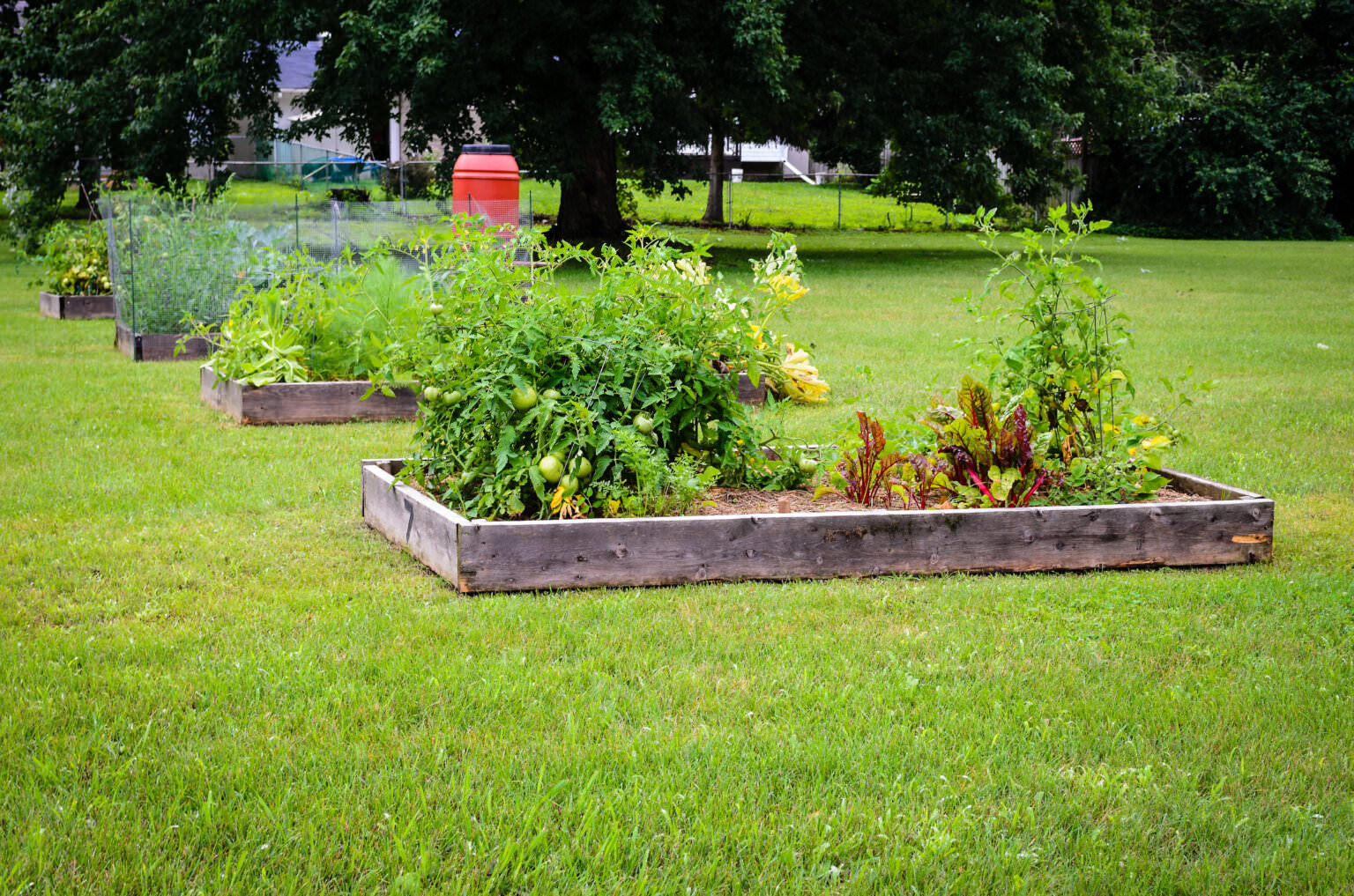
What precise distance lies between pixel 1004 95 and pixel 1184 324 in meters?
10.6

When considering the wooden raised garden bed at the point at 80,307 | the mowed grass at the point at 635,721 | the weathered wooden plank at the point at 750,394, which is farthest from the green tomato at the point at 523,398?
the wooden raised garden bed at the point at 80,307

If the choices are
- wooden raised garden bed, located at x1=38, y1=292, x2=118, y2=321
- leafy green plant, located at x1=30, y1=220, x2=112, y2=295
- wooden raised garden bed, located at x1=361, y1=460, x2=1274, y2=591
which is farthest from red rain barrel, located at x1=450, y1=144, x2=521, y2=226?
leafy green plant, located at x1=30, y1=220, x2=112, y2=295

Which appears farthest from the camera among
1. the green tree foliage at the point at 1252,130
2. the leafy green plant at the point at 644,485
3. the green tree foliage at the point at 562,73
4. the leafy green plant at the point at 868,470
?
the green tree foliage at the point at 1252,130

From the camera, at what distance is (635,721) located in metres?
3.31

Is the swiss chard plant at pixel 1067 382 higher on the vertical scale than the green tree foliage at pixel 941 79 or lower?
lower

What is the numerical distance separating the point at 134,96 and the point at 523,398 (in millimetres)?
20980

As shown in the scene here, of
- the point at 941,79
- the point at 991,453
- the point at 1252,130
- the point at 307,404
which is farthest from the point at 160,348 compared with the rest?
the point at 1252,130

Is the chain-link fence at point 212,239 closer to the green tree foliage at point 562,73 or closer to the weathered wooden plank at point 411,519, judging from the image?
the weathered wooden plank at point 411,519

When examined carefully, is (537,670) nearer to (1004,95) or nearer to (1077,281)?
(1077,281)

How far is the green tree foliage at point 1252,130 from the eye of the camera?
37.1 m

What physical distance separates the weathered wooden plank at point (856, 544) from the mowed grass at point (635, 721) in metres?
0.12

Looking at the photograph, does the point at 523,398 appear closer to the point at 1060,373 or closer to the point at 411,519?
the point at 411,519

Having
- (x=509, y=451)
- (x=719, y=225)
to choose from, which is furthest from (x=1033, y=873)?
(x=719, y=225)

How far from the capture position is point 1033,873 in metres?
2.62
